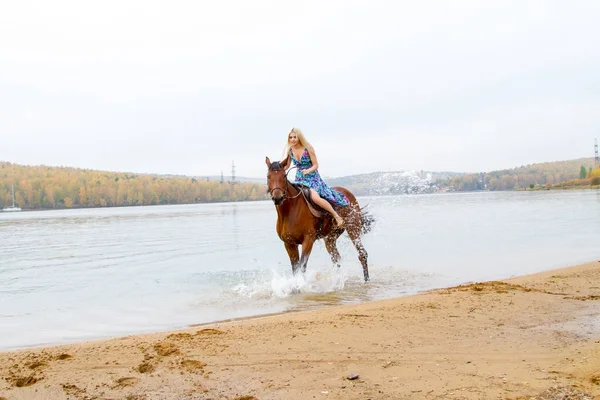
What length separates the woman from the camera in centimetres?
930

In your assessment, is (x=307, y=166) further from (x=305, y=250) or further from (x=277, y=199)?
(x=305, y=250)

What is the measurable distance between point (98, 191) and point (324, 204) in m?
142

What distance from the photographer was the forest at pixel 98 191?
433 feet

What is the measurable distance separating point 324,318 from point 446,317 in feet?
4.45

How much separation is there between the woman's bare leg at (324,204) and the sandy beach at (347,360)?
3550 millimetres

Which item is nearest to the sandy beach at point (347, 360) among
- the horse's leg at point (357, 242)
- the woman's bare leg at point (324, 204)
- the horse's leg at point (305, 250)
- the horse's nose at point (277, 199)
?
the horse's nose at point (277, 199)

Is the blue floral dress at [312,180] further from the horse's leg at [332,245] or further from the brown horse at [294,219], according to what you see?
the horse's leg at [332,245]

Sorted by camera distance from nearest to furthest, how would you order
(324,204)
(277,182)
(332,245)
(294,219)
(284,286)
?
(277,182)
(284,286)
(294,219)
(324,204)
(332,245)

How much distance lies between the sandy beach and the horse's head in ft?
9.03

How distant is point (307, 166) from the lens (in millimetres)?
9531

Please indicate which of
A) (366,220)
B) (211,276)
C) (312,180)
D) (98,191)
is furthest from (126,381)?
(98,191)

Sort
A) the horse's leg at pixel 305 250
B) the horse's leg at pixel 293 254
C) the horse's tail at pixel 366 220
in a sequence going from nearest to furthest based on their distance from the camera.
Result: the horse's leg at pixel 305 250
the horse's leg at pixel 293 254
the horse's tail at pixel 366 220

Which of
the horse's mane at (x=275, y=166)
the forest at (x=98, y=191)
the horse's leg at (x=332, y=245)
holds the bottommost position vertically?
the horse's leg at (x=332, y=245)

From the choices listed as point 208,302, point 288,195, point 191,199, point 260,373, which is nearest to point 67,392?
point 260,373
